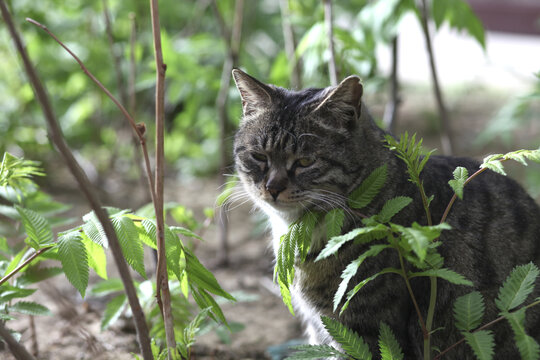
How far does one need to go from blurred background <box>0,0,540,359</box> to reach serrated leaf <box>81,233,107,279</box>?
0.56m

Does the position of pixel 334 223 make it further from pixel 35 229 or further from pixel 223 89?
pixel 223 89

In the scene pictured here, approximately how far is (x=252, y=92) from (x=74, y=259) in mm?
1015

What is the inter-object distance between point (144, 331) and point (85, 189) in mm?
470

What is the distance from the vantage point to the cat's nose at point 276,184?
202 cm

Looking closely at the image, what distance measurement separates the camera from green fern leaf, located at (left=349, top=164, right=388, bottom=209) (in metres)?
1.76

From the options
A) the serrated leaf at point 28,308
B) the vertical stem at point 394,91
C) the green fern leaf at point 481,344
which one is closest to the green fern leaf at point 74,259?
the serrated leaf at point 28,308

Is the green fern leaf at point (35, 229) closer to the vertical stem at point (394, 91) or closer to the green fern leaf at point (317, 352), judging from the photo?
the green fern leaf at point (317, 352)

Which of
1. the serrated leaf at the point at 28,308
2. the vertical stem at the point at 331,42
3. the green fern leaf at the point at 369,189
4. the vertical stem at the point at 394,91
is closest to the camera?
the green fern leaf at the point at 369,189

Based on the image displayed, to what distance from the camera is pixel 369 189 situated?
5.84 ft

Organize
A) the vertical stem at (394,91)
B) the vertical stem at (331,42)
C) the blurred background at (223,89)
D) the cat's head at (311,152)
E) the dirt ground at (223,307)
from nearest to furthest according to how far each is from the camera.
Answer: the cat's head at (311,152) < the dirt ground at (223,307) < the vertical stem at (331,42) < the blurred background at (223,89) < the vertical stem at (394,91)

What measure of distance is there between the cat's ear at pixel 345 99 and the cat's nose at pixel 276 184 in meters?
0.29

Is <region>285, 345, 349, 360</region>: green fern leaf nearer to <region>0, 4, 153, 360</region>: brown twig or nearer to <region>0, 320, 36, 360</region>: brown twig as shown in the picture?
<region>0, 4, 153, 360</region>: brown twig

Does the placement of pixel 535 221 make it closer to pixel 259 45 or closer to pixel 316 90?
pixel 316 90

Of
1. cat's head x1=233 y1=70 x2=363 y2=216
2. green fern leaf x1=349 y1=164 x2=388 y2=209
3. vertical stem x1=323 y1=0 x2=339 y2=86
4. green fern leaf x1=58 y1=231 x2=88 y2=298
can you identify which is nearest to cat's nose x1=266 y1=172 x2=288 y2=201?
cat's head x1=233 y1=70 x2=363 y2=216
